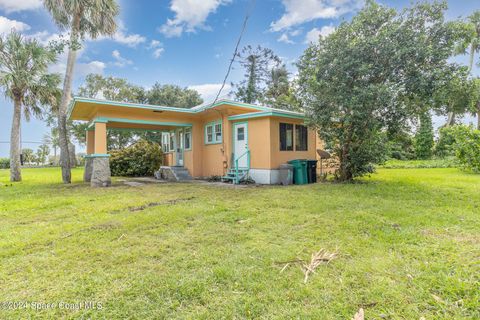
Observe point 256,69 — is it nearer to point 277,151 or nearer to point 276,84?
point 276,84

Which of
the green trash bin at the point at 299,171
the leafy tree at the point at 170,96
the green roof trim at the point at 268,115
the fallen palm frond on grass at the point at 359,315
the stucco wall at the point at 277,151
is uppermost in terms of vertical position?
the leafy tree at the point at 170,96

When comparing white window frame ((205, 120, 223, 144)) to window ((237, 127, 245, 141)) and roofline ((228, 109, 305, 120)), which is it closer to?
window ((237, 127, 245, 141))

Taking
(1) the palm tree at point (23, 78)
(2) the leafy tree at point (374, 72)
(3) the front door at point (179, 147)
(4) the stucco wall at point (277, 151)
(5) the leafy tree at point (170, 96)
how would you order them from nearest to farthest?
1. (2) the leafy tree at point (374, 72)
2. (4) the stucco wall at point (277, 151)
3. (1) the palm tree at point (23, 78)
4. (3) the front door at point (179, 147)
5. (5) the leafy tree at point (170, 96)

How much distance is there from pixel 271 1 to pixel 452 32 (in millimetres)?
4987

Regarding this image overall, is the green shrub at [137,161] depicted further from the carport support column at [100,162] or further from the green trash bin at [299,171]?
the green trash bin at [299,171]

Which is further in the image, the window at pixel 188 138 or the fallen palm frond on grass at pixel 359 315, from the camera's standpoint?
the window at pixel 188 138

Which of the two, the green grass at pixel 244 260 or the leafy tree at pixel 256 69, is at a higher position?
the leafy tree at pixel 256 69

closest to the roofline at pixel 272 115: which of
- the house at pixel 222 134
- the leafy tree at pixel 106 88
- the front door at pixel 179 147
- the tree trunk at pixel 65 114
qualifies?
the house at pixel 222 134

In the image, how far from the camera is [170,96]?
25016mm

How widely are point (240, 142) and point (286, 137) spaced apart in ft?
6.02

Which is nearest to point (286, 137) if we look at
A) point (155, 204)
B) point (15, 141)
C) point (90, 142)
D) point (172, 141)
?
point (155, 204)

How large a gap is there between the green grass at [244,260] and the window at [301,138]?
17.0 feet

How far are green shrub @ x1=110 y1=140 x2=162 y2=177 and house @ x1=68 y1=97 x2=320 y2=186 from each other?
3464mm

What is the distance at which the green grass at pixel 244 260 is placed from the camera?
6.82 ft
